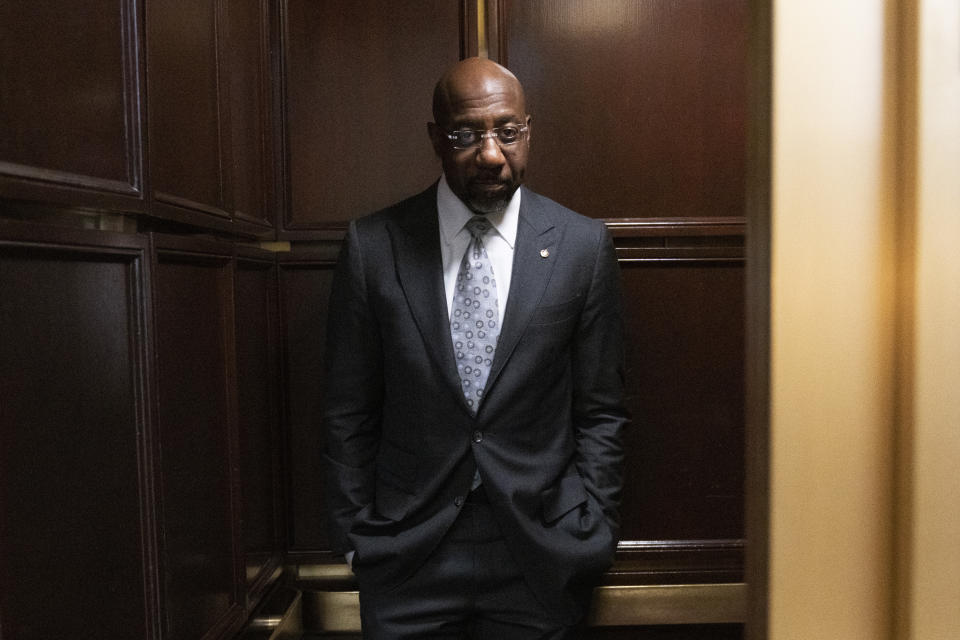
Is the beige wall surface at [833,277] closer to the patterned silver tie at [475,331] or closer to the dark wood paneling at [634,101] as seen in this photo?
the patterned silver tie at [475,331]

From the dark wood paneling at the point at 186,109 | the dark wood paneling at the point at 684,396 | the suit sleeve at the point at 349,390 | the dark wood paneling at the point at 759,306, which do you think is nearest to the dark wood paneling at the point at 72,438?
the dark wood paneling at the point at 186,109

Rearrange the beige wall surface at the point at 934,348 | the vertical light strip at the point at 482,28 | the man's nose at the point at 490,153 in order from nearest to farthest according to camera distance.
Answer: the beige wall surface at the point at 934,348 → the man's nose at the point at 490,153 → the vertical light strip at the point at 482,28

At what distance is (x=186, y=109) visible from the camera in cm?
132

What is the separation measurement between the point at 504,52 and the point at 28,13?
1.32 meters

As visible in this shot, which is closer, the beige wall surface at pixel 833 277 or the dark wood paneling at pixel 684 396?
the beige wall surface at pixel 833 277

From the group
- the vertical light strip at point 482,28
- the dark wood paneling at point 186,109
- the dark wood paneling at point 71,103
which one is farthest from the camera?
the vertical light strip at point 482,28

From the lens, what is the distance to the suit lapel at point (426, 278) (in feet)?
5.13

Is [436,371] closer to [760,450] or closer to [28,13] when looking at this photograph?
[28,13]

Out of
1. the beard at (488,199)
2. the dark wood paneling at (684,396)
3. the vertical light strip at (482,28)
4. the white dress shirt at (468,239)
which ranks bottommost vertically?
the dark wood paneling at (684,396)

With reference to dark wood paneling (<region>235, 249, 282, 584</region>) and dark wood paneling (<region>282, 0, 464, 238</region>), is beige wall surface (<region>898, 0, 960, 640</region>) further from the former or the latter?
dark wood paneling (<region>282, 0, 464, 238</region>)

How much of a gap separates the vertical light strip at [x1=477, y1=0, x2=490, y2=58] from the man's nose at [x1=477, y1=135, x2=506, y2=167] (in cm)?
54

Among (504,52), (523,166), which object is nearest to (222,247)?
(523,166)

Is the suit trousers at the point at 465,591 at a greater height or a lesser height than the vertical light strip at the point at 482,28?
lesser

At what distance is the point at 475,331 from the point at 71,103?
868mm
